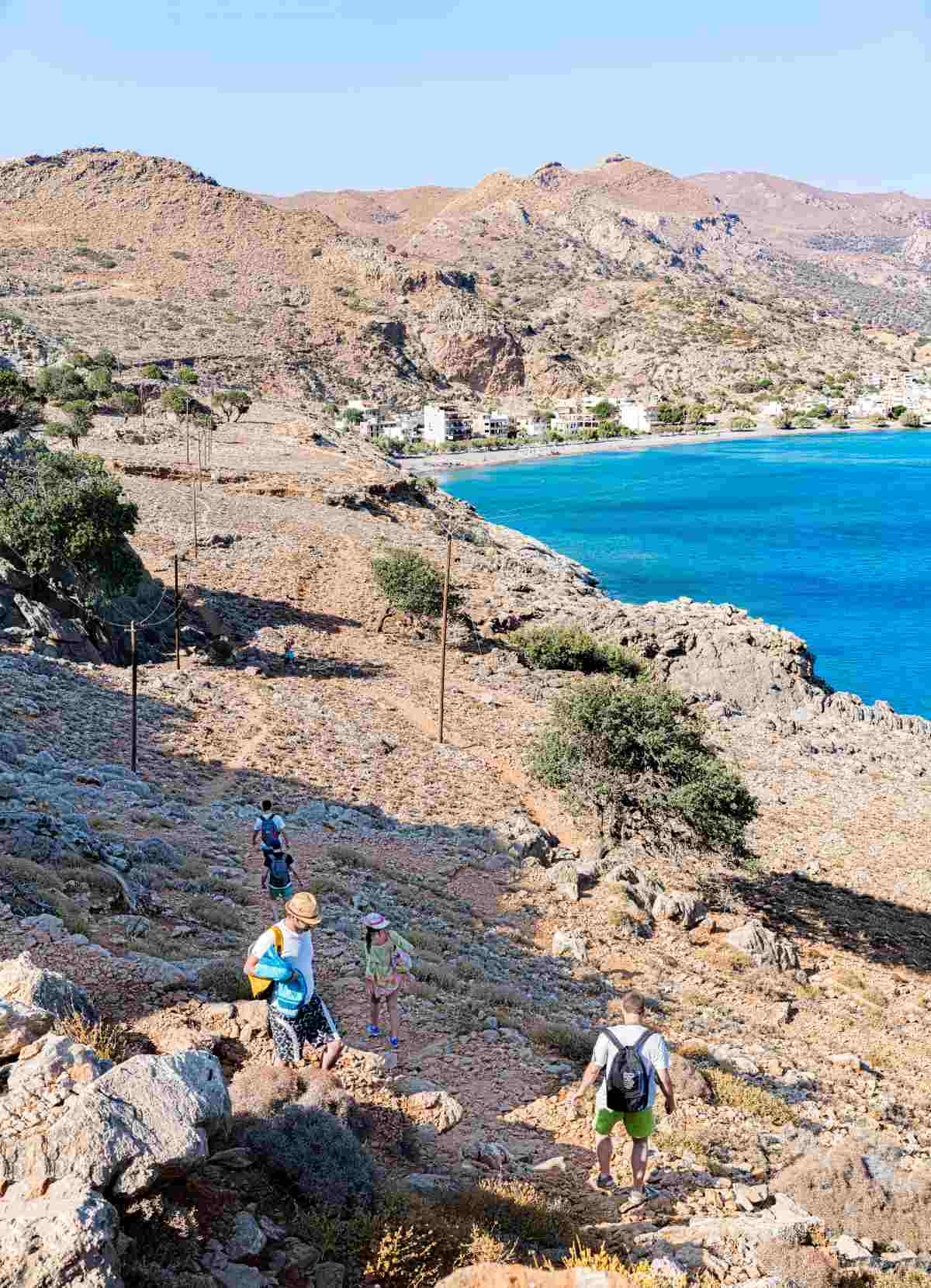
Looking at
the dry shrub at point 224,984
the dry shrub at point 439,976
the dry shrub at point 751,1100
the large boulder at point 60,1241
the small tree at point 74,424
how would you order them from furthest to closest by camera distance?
the small tree at point 74,424 → the dry shrub at point 439,976 → the dry shrub at point 751,1100 → the dry shrub at point 224,984 → the large boulder at point 60,1241

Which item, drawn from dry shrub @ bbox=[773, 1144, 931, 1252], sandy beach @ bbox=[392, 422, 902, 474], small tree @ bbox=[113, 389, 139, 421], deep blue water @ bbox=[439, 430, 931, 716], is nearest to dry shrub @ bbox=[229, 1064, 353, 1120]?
dry shrub @ bbox=[773, 1144, 931, 1252]

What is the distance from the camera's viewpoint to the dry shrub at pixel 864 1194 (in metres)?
7.02

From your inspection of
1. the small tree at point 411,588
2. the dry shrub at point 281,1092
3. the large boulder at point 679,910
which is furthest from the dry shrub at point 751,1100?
the small tree at point 411,588

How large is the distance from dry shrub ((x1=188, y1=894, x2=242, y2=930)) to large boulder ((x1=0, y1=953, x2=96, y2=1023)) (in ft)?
13.6

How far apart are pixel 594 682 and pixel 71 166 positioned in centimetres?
19181

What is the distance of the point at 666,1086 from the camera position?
23.6ft

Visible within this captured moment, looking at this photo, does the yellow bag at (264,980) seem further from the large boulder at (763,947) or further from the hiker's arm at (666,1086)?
the large boulder at (763,947)

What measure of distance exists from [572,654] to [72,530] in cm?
1847

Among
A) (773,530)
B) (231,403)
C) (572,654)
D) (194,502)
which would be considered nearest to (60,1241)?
(572,654)

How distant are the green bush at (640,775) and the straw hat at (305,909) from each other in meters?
13.6

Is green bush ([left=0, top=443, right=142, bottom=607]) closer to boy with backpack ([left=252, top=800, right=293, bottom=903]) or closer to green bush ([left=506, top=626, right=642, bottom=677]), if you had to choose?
green bush ([left=506, top=626, right=642, bottom=677])

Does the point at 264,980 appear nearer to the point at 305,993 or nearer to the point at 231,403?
the point at 305,993

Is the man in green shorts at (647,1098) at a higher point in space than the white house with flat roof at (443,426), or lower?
lower

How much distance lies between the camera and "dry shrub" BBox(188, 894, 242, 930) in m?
11.3
